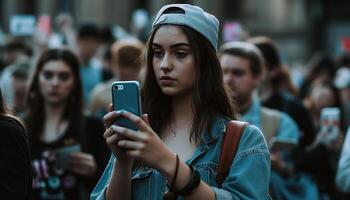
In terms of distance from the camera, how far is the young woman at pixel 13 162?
3.76m

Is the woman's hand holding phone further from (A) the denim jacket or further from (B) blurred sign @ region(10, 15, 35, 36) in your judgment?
(B) blurred sign @ region(10, 15, 35, 36)

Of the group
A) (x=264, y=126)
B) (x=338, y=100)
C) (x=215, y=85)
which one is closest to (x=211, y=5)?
(x=338, y=100)

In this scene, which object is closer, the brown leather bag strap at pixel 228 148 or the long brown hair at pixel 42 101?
the brown leather bag strap at pixel 228 148

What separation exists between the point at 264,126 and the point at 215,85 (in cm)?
265

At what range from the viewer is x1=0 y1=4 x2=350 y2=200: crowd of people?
347 centimetres

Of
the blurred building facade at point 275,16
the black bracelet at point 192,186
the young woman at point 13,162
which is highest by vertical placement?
the black bracelet at point 192,186

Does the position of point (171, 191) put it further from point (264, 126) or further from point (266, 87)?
point (266, 87)

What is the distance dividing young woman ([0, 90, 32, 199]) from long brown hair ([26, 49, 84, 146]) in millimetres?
2145

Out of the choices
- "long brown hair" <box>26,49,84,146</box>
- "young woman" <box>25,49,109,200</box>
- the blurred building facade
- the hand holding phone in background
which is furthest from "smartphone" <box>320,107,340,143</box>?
the blurred building facade

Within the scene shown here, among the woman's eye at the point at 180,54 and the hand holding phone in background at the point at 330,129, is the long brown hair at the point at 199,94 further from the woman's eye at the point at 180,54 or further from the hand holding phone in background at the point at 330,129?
the hand holding phone in background at the point at 330,129

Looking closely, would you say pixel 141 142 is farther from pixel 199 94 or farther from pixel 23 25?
pixel 23 25

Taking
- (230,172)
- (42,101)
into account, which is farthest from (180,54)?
(42,101)

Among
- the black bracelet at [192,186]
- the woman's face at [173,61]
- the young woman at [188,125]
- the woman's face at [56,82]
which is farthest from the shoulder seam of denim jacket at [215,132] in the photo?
the woman's face at [56,82]

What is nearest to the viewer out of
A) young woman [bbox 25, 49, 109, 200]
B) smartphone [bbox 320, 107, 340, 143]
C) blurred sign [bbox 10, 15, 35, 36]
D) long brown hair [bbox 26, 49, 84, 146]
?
young woman [bbox 25, 49, 109, 200]
